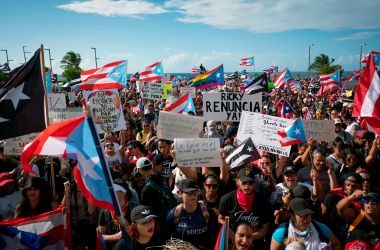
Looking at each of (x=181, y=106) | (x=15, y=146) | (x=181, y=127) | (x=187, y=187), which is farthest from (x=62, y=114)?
(x=187, y=187)

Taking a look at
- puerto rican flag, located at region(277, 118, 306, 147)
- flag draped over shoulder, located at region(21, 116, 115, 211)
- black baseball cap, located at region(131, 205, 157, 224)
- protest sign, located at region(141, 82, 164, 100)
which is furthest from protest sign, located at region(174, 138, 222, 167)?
protest sign, located at region(141, 82, 164, 100)

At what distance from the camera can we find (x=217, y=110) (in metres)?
7.21

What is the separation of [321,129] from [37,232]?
587 cm

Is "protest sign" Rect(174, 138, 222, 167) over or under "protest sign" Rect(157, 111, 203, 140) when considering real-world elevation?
under

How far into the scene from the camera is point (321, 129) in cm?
689

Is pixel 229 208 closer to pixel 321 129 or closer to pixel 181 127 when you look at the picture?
pixel 181 127

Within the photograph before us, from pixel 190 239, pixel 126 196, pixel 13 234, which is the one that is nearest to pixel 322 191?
pixel 190 239

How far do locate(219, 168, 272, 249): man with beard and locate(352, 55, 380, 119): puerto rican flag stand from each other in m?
2.59

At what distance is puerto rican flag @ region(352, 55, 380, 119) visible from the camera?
5.23 metres

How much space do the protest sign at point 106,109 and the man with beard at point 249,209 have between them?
4.41 m

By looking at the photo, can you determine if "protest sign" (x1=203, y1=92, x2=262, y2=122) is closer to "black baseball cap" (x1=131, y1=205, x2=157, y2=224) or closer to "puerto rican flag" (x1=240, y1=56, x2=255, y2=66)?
"black baseball cap" (x1=131, y1=205, x2=157, y2=224)

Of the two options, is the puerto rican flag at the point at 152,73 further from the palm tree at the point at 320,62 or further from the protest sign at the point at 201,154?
the palm tree at the point at 320,62

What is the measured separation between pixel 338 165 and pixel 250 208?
8.86ft

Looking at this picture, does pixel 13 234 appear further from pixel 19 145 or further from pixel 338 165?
pixel 338 165
